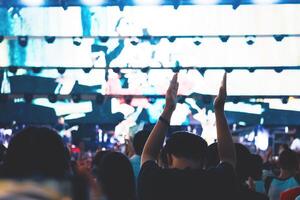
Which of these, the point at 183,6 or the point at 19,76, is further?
the point at 19,76

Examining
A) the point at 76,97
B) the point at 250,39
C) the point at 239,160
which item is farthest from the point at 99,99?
the point at 239,160

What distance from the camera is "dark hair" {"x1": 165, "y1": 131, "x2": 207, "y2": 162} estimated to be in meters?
1.88

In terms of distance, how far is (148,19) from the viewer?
397 inches

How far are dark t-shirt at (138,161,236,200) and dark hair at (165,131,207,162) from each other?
7 cm

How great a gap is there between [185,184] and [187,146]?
16 cm

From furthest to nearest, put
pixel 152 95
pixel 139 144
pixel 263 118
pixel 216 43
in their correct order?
pixel 263 118 → pixel 152 95 → pixel 216 43 → pixel 139 144

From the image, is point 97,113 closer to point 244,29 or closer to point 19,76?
point 19,76

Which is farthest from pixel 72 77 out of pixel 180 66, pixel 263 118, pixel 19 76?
pixel 263 118

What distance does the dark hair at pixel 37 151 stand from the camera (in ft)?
3.47

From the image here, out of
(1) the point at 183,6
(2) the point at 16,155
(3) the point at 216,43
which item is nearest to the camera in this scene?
(2) the point at 16,155

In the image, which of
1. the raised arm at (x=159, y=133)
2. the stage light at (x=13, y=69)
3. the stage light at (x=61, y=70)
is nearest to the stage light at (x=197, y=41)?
the stage light at (x=61, y=70)

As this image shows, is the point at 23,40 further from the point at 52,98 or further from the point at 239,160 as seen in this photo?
the point at 239,160

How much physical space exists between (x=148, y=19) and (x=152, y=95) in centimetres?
223

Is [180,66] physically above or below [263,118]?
above
